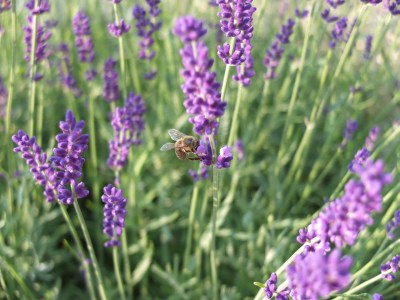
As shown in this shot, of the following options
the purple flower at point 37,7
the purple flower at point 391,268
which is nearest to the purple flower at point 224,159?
the purple flower at point 391,268

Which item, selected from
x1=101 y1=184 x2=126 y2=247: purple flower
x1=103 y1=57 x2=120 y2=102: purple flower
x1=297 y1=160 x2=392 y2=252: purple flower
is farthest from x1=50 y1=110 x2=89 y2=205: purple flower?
x1=103 y1=57 x2=120 y2=102: purple flower

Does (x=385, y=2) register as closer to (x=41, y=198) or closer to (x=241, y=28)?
(x=241, y=28)

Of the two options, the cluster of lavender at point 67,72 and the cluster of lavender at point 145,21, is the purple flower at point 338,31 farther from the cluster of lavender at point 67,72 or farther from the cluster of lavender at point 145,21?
the cluster of lavender at point 67,72

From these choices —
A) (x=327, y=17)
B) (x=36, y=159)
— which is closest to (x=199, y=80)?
(x=36, y=159)

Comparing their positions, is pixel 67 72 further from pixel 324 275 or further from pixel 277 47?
pixel 324 275

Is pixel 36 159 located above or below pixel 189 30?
below

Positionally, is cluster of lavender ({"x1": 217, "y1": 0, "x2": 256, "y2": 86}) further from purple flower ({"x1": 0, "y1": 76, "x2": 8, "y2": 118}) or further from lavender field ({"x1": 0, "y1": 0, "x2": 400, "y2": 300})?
purple flower ({"x1": 0, "y1": 76, "x2": 8, "y2": 118})
